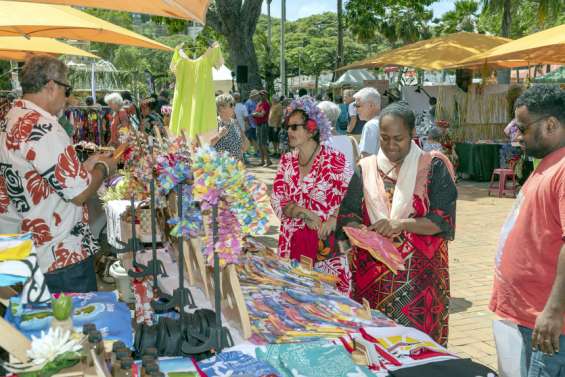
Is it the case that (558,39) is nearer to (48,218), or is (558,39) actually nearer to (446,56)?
(446,56)

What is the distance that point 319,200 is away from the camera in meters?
4.04

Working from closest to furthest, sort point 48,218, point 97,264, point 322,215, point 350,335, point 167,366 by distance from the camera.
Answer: point 167,366, point 350,335, point 48,218, point 322,215, point 97,264

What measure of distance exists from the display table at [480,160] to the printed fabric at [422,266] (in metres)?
11.1

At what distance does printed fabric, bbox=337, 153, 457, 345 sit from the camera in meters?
3.20

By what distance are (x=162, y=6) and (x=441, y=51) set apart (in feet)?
43.3

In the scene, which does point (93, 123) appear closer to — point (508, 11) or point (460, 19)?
point (508, 11)

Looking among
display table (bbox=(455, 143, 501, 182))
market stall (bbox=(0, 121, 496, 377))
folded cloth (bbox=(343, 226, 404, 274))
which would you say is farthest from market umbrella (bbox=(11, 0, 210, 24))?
display table (bbox=(455, 143, 501, 182))

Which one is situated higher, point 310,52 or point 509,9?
point 310,52

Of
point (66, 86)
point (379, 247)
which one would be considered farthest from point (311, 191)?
point (66, 86)

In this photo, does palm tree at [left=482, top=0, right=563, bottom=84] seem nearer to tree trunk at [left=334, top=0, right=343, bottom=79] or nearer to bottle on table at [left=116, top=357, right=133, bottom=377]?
tree trunk at [left=334, top=0, right=343, bottom=79]

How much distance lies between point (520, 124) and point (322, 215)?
5.74ft

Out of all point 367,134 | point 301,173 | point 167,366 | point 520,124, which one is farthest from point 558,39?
point 167,366

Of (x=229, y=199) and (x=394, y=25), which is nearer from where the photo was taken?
(x=229, y=199)

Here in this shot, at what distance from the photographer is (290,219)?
416 centimetres
